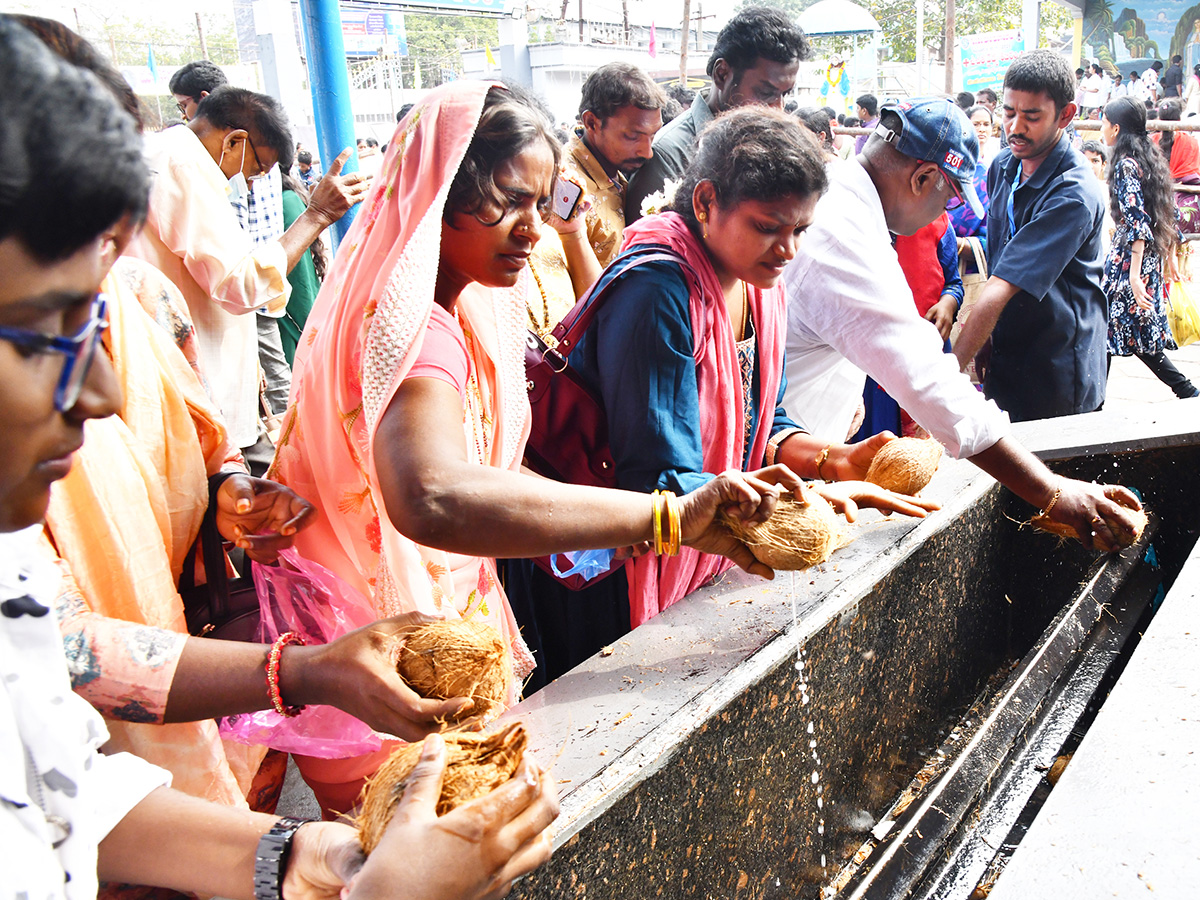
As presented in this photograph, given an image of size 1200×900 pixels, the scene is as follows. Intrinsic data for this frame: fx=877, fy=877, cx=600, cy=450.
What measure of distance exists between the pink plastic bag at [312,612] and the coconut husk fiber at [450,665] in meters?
0.36

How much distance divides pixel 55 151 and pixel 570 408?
1.31 metres

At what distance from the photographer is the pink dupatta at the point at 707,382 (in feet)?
5.92

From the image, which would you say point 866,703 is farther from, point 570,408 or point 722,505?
point 570,408

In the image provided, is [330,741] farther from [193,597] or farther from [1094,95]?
[1094,95]

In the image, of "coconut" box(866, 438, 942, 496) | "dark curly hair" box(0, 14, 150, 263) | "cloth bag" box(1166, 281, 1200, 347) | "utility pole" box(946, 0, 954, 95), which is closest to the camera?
"dark curly hair" box(0, 14, 150, 263)

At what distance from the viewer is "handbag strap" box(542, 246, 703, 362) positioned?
1.76m

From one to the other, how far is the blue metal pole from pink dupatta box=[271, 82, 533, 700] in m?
1.96

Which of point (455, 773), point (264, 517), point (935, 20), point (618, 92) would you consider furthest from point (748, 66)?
point (935, 20)

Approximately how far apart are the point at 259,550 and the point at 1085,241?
10.6 feet

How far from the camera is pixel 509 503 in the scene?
4.02 ft

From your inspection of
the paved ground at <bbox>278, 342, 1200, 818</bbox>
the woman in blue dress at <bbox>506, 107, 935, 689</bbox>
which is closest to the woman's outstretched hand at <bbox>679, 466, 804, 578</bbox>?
the woman in blue dress at <bbox>506, 107, 935, 689</bbox>

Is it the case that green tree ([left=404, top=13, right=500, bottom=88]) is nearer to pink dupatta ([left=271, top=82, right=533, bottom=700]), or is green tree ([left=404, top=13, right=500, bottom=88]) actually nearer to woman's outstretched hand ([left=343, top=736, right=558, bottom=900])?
pink dupatta ([left=271, top=82, right=533, bottom=700])

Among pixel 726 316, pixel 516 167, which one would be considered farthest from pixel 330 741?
pixel 726 316

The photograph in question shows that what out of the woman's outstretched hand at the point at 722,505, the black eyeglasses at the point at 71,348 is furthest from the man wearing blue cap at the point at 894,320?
the black eyeglasses at the point at 71,348
